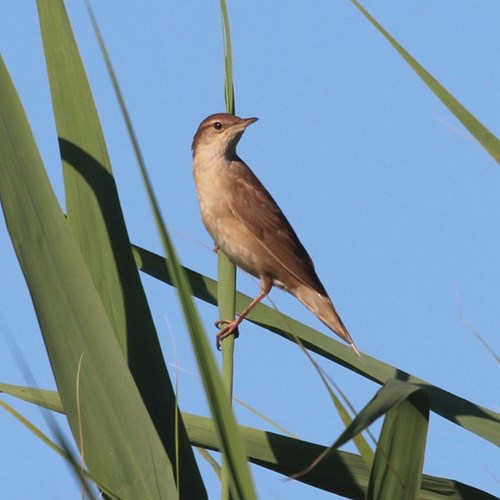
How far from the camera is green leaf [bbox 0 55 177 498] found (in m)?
1.67

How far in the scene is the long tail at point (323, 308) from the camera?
4.62m

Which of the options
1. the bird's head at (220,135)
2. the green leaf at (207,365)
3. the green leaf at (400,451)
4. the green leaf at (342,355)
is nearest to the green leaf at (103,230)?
the green leaf at (342,355)

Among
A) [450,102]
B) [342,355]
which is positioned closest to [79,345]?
[450,102]

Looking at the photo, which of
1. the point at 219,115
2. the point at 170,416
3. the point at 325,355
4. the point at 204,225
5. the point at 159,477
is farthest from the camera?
the point at 219,115

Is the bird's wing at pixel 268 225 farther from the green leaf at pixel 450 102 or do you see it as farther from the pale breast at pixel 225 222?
the green leaf at pixel 450 102

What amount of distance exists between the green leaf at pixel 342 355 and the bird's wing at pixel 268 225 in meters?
1.99

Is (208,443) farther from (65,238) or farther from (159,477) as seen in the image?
(65,238)

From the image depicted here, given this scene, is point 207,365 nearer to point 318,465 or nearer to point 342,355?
point 318,465

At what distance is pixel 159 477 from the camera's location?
1.67m

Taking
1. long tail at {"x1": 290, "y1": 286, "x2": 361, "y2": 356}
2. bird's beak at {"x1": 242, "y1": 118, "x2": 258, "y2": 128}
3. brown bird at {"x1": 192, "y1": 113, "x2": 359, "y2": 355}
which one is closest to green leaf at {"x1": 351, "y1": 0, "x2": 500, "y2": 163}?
long tail at {"x1": 290, "y1": 286, "x2": 361, "y2": 356}

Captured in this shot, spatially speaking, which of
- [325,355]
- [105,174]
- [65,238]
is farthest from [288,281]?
[65,238]

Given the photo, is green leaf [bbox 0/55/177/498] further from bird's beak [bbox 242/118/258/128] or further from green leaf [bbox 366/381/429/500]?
bird's beak [bbox 242/118/258/128]

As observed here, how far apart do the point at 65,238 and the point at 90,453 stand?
1.27ft

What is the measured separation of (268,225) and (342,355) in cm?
267
